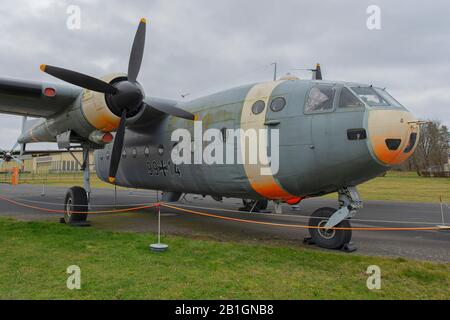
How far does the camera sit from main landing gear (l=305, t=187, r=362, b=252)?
7.27m

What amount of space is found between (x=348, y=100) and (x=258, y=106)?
7.10 ft

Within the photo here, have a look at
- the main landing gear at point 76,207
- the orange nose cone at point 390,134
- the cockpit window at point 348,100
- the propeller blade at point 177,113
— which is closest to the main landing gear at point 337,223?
the orange nose cone at point 390,134

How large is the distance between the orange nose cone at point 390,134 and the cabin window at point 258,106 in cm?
251

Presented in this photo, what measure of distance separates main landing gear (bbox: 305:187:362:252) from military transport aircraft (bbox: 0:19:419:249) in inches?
0.9

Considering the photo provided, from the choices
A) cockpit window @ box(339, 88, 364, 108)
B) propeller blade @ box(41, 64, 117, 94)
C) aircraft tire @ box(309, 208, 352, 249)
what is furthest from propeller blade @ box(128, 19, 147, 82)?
aircraft tire @ box(309, 208, 352, 249)

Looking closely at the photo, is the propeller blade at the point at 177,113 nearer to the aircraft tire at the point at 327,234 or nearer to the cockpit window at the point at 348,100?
the cockpit window at the point at 348,100

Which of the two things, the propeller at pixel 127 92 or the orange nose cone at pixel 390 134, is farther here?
the propeller at pixel 127 92

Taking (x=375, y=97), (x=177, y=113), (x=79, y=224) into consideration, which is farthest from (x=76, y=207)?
(x=375, y=97)

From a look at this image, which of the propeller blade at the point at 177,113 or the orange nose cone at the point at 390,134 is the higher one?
the propeller blade at the point at 177,113

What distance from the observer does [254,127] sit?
8.16 m

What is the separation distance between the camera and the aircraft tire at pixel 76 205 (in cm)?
1101

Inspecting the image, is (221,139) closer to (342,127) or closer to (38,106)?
(342,127)

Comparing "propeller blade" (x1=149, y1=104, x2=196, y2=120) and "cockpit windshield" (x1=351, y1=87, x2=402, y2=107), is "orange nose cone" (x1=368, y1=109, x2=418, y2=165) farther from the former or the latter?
"propeller blade" (x1=149, y1=104, x2=196, y2=120)
